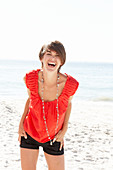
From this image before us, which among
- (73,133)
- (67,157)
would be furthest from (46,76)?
(73,133)

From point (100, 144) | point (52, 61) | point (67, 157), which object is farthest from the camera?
point (100, 144)

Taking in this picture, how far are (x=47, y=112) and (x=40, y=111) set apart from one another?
62 mm

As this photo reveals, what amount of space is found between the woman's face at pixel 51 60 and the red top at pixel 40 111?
0.19m

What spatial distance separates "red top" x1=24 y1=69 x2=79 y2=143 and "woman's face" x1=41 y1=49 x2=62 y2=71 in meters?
0.19

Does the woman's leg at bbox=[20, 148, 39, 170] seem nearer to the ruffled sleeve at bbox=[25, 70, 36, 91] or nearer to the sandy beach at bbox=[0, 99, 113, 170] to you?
the ruffled sleeve at bbox=[25, 70, 36, 91]

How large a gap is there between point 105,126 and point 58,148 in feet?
18.7

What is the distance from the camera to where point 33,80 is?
7.23 ft

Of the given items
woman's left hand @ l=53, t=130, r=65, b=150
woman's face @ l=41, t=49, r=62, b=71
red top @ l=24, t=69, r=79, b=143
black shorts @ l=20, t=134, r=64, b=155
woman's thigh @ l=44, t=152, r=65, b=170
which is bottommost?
woman's thigh @ l=44, t=152, r=65, b=170

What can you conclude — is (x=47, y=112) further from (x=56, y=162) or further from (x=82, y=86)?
(x=82, y=86)

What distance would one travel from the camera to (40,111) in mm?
2127

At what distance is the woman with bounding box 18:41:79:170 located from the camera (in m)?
2.13

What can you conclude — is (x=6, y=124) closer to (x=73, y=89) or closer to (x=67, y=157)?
(x=67, y=157)

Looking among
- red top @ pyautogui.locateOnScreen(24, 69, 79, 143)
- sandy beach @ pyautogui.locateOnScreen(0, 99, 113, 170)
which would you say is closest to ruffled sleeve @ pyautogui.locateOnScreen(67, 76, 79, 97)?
red top @ pyautogui.locateOnScreen(24, 69, 79, 143)

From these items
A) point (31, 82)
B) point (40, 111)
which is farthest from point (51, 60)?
point (40, 111)
